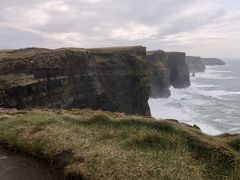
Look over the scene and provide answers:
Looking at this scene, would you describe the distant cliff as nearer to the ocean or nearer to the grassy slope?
the ocean

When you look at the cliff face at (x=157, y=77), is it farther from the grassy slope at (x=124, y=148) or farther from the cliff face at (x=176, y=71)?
the grassy slope at (x=124, y=148)

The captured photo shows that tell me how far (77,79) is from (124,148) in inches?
2090

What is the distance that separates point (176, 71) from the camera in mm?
135500

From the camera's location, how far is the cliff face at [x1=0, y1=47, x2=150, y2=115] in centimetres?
4956

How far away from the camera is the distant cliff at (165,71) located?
349 ft

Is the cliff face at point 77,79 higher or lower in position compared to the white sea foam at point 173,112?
higher

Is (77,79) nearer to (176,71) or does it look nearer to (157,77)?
(157,77)

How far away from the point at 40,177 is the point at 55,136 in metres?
2.46

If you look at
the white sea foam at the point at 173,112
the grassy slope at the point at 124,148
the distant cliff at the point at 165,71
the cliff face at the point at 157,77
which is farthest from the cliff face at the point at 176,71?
the grassy slope at the point at 124,148

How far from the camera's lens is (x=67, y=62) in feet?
201

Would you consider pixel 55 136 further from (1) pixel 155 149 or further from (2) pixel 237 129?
(2) pixel 237 129

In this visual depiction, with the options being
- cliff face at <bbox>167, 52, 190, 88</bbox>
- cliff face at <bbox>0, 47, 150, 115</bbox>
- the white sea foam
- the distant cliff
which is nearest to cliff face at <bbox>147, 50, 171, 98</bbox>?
the distant cliff

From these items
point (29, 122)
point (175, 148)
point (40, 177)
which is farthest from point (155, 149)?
point (29, 122)

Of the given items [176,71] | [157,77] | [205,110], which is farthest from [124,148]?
[176,71]
